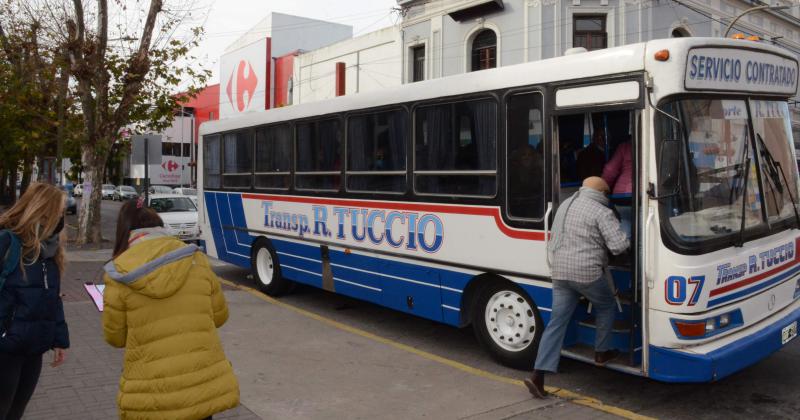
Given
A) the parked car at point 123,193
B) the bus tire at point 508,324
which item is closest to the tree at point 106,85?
the bus tire at point 508,324

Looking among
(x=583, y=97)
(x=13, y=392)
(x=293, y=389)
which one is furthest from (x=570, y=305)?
(x=13, y=392)

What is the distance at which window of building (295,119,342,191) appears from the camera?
8.75 m

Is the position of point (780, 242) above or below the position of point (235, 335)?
above

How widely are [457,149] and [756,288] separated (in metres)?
2.90

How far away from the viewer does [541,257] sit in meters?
6.02

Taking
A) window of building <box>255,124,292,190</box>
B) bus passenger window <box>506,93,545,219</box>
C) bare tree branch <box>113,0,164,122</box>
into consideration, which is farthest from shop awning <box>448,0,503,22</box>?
bus passenger window <box>506,93,545,219</box>

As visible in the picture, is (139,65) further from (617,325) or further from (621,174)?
(617,325)

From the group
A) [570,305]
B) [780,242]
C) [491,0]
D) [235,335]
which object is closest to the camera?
[570,305]

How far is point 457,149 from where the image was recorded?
6922mm

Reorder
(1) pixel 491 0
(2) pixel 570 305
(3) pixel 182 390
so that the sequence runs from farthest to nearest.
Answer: (1) pixel 491 0 → (2) pixel 570 305 → (3) pixel 182 390

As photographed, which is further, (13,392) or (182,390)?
(13,392)

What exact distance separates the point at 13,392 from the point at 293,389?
2608mm

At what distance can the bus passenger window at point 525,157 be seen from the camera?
20.0 feet

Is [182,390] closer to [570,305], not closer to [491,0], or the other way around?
[570,305]
